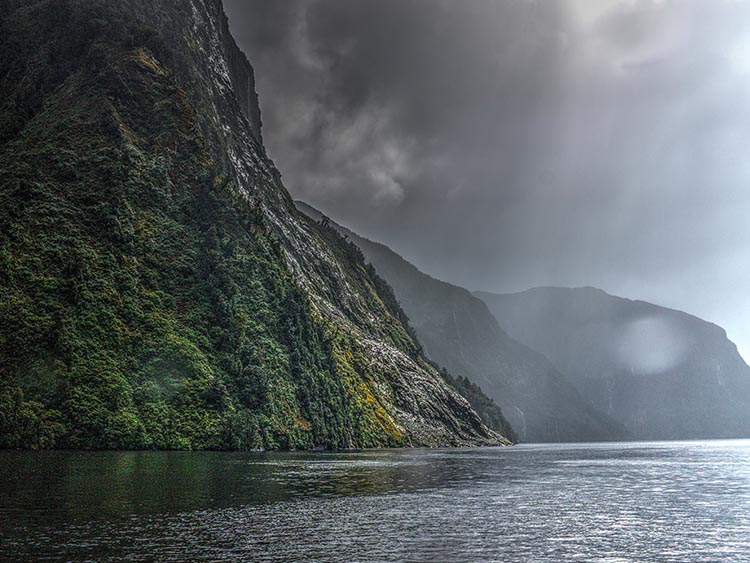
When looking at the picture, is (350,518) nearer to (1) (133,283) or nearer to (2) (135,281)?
(1) (133,283)

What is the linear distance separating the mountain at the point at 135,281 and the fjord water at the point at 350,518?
4562cm

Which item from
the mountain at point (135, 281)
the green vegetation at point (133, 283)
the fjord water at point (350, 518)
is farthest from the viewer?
the mountain at point (135, 281)

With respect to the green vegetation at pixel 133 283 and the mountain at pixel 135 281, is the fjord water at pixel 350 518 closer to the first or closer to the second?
→ the green vegetation at pixel 133 283

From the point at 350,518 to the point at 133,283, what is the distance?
10323cm

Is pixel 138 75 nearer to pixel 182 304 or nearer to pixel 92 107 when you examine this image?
pixel 92 107

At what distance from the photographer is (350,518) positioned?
112ft

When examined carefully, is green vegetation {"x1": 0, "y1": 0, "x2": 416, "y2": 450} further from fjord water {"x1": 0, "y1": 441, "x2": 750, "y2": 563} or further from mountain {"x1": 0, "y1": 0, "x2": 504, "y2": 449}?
fjord water {"x1": 0, "y1": 441, "x2": 750, "y2": 563}

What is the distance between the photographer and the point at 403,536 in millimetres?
28734

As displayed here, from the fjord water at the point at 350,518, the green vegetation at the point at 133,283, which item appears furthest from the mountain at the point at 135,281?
→ the fjord water at the point at 350,518

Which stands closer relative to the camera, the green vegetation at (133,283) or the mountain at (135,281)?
the green vegetation at (133,283)

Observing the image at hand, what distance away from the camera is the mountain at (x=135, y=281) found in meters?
101

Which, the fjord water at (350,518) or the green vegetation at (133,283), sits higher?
the green vegetation at (133,283)

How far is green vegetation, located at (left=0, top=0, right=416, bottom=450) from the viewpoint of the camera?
100625 mm

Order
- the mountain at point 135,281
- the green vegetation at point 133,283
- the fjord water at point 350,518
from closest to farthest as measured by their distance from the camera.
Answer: the fjord water at point 350,518, the green vegetation at point 133,283, the mountain at point 135,281
